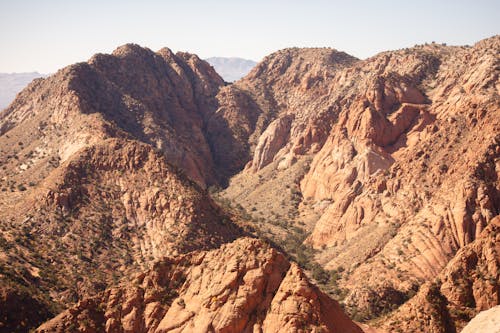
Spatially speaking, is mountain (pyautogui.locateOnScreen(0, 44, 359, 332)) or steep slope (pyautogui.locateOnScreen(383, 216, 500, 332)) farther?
mountain (pyautogui.locateOnScreen(0, 44, 359, 332))

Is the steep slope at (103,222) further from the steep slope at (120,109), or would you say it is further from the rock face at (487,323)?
the rock face at (487,323)

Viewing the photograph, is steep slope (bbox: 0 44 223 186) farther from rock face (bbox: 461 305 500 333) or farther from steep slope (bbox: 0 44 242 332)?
rock face (bbox: 461 305 500 333)

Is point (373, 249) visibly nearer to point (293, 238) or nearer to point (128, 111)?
point (293, 238)

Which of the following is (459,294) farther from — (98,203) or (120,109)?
(120,109)

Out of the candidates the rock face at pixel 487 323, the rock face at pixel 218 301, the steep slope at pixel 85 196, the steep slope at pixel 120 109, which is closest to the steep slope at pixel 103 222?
the steep slope at pixel 85 196

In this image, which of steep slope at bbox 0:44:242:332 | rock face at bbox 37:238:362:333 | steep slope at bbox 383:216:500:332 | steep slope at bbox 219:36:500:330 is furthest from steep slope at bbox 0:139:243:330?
steep slope at bbox 383:216:500:332

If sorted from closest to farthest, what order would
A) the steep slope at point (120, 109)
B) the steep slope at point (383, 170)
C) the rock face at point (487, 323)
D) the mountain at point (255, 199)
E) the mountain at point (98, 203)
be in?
the rock face at point (487, 323) → the mountain at point (255, 199) → the mountain at point (98, 203) → the steep slope at point (383, 170) → the steep slope at point (120, 109)
